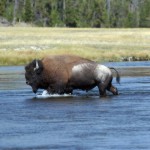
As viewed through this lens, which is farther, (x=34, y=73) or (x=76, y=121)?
(x=34, y=73)

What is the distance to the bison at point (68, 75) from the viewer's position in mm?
23891

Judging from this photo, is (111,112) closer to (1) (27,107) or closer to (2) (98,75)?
(1) (27,107)

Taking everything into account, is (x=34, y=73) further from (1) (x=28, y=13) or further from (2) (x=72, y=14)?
(2) (x=72, y=14)

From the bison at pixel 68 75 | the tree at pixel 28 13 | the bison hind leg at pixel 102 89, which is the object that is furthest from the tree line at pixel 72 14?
the bison hind leg at pixel 102 89

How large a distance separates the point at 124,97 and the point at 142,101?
1502mm

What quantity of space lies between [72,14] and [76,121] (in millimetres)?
125998

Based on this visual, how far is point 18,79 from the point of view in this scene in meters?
33.4

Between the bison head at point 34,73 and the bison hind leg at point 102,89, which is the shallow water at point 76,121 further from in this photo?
the bison head at point 34,73

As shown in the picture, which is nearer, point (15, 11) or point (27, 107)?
point (27, 107)

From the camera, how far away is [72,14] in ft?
469

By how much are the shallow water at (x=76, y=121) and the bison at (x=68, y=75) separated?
0.46m

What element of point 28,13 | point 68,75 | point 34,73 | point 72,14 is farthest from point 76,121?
point 72,14

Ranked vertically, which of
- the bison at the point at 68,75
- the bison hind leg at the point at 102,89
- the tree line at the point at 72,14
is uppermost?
the bison at the point at 68,75

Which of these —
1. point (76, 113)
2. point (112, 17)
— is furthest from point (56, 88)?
point (112, 17)
